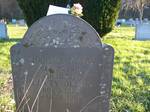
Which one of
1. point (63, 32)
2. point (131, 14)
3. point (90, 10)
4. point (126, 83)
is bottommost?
Result: point (131, 14)

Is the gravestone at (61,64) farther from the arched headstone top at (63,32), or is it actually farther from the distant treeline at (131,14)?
the distant treeline at (131,14)

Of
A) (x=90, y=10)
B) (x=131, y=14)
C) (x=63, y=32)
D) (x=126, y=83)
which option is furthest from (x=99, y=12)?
(x=131, y=14)

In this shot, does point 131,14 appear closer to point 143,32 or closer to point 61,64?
point 143,32

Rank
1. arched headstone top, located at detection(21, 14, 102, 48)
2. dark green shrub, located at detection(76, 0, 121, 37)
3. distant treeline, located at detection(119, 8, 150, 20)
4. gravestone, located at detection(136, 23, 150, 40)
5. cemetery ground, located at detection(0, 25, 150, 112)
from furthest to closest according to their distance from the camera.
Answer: distant treeline, located at detection(119, 8, 150, 20) → gravestone, located at detection(136, 23, 150, 40) → dark green shrub, located at detection(76, 0, 121, 37) → cemetery ground, located at detection(0, 25, 150, 112) → arched headstone top, located at detection(21, 14, 102, 48)

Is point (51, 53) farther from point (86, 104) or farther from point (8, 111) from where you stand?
point (8, 111)

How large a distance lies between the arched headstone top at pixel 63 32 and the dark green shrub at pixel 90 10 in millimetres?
5749

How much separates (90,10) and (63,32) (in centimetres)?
603

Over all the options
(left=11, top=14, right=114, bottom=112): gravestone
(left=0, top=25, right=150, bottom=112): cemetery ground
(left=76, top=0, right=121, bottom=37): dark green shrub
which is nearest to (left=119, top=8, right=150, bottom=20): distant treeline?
(left=76, top=0, right=121, bottom=37): dark green shrub

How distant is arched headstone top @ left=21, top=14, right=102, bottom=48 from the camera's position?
3930 millimetres

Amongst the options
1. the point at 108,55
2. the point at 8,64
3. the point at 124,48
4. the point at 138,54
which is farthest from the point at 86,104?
the point at 124,48

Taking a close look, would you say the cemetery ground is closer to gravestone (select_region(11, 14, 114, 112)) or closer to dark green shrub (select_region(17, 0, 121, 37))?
gravestone (select_region(11, 14, 114, 112))

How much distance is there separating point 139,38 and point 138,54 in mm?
5282

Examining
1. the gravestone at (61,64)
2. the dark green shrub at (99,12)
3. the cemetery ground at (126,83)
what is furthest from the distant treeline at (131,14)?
the gravestone at (61,64)

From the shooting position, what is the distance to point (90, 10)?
9.89m
